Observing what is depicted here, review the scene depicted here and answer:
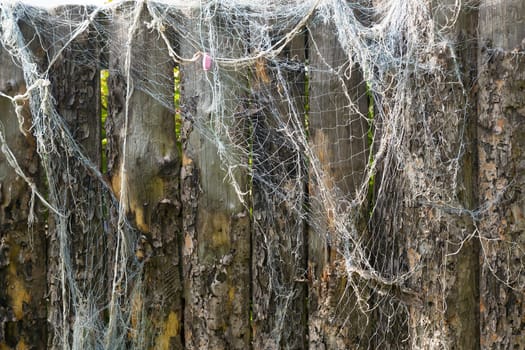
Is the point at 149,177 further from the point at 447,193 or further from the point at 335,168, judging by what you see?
the point at 447,193

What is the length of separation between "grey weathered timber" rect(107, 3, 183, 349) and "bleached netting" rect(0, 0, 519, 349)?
0.06 feet

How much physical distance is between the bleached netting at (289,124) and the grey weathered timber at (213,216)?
1cm

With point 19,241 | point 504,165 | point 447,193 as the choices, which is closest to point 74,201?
point 19,241

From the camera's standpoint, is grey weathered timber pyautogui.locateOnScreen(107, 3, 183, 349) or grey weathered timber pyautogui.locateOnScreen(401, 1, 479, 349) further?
grey weathered timber pyautogui.locateOnScreen(107, 3, 183, 349)

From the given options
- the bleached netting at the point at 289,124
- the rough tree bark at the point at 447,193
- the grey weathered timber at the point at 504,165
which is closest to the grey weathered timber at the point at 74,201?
the bleached netting at the point at 289,124

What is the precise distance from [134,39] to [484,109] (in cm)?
162

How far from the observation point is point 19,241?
2658 mm

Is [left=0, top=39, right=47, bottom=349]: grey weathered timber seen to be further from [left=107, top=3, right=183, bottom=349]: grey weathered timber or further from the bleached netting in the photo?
[left=107, top=3, right=183, bottom=349]: grey weathered timber

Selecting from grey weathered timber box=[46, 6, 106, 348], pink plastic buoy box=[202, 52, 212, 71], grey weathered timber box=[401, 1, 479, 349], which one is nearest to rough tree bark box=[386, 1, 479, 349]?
grey weathered timber box=[401, 1, 479, 349]

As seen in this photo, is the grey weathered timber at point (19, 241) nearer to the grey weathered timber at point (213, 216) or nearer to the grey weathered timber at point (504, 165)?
the grey weathered timber at point (213, 216)

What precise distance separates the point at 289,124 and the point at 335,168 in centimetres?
29

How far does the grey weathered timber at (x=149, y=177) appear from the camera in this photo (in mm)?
2631

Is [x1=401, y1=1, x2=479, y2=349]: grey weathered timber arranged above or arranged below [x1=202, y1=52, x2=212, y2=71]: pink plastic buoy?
below

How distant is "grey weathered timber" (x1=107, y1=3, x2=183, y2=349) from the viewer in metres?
2.63
